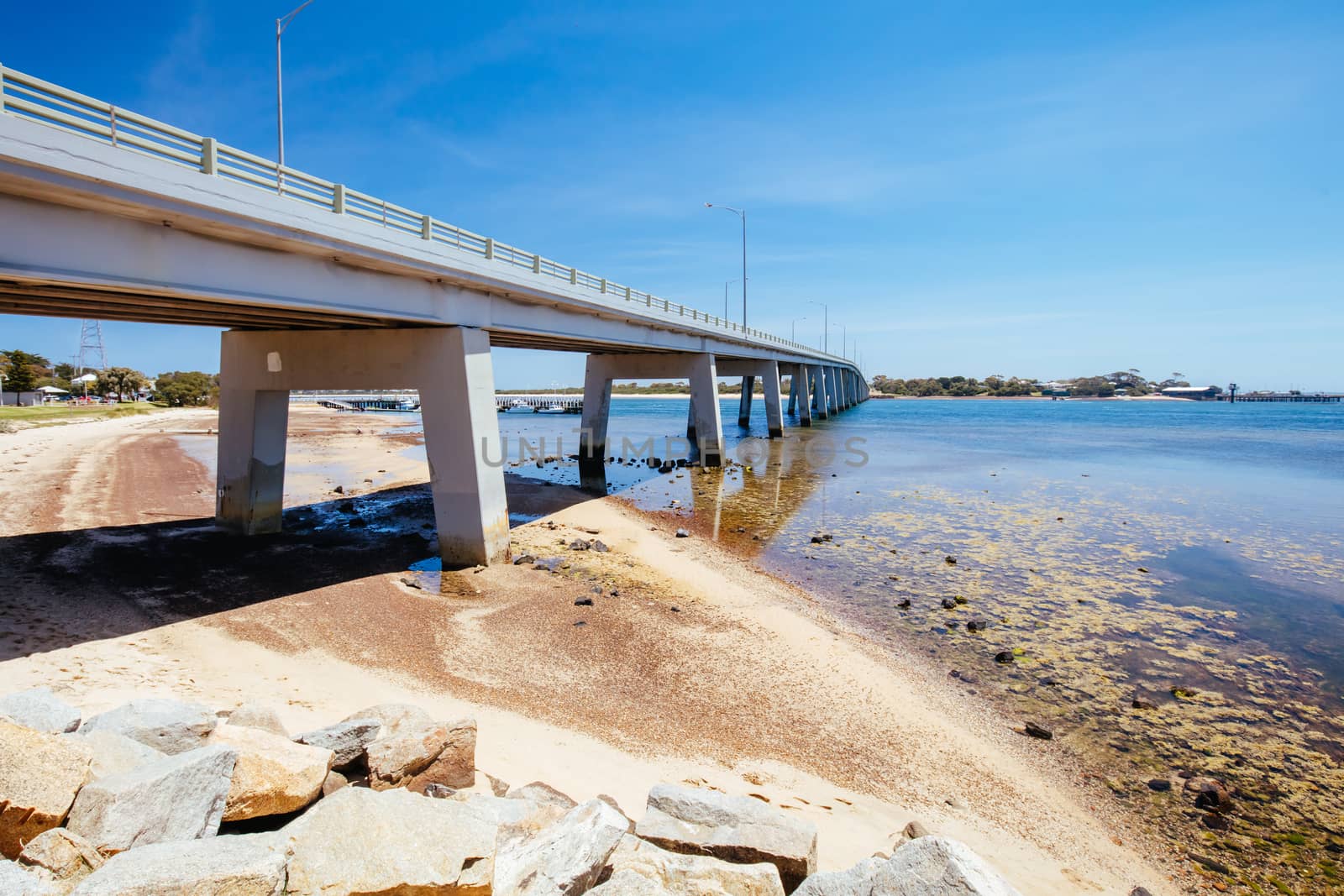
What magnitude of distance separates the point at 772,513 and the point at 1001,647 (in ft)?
38.9

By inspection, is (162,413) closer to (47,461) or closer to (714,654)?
(47,461)

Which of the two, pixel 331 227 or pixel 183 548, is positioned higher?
pixel 331 227

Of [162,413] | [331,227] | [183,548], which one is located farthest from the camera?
[162,413]

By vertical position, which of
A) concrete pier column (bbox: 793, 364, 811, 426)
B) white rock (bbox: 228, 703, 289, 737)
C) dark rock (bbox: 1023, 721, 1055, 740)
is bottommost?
dark rock (bbox: 1023, 721, 1055, 740)

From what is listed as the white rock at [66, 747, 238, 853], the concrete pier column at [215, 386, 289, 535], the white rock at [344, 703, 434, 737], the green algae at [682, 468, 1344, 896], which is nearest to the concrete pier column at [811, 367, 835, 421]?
the green algae at [682, 468, 1344, 896]

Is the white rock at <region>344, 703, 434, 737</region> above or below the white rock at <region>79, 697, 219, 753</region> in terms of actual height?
below

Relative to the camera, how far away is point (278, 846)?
3.76 m

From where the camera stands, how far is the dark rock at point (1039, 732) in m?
8.04

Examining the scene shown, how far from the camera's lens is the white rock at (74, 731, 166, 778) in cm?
445

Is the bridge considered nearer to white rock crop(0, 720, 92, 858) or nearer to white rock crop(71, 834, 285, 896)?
white rock crop(0, 720, 92, 858)

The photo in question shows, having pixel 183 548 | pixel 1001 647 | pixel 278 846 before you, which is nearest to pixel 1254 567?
pixel 1001 647

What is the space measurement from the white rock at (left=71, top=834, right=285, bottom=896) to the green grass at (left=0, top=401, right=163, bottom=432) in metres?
55.4

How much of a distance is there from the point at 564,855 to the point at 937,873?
7.83ft

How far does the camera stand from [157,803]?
3992 mm
